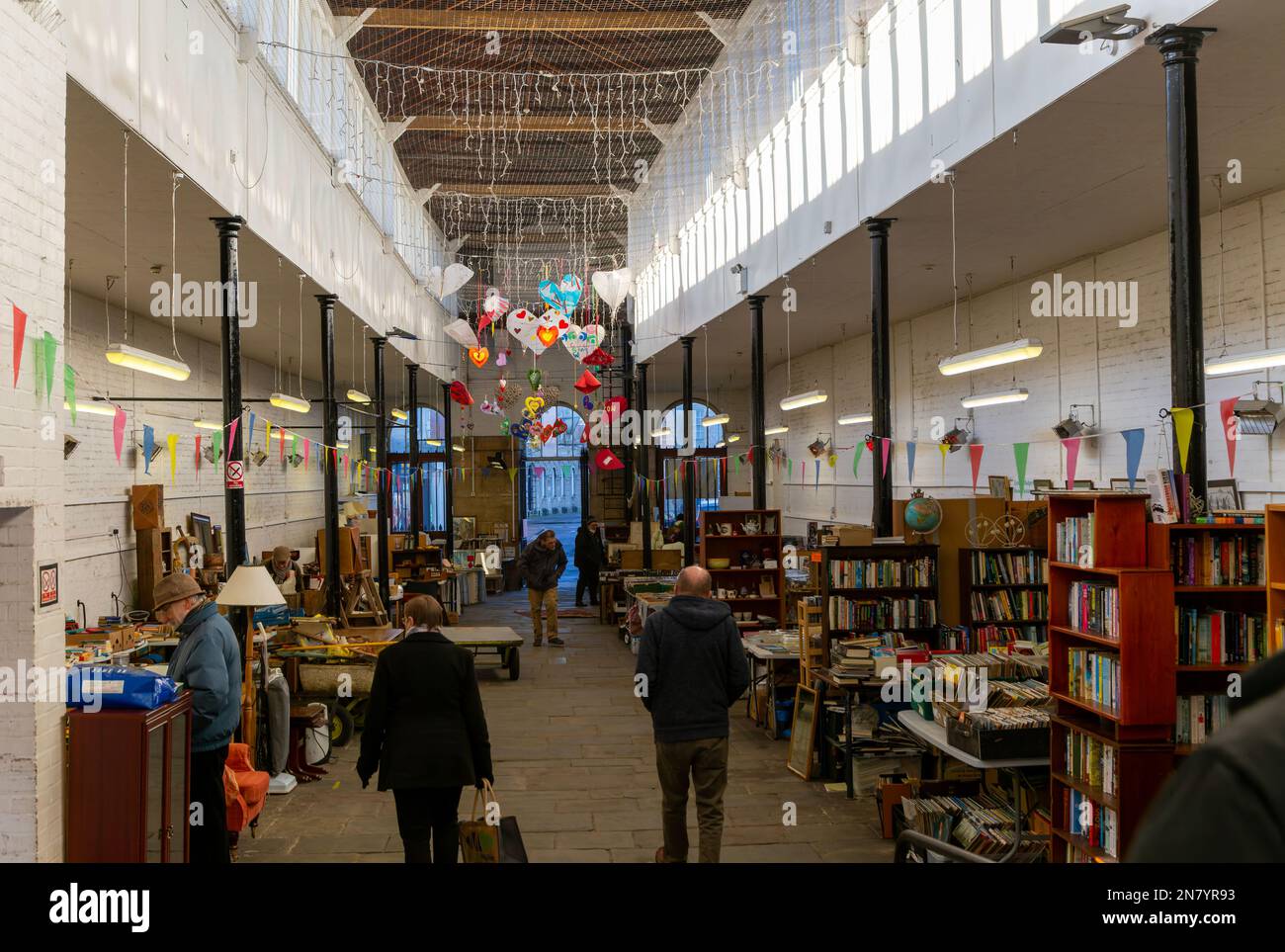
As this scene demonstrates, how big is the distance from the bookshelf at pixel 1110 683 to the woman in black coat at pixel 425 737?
320cm

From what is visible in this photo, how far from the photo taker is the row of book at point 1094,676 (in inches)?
207

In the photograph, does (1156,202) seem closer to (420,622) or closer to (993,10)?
(993,10)

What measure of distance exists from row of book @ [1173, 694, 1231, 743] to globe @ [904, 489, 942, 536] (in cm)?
529

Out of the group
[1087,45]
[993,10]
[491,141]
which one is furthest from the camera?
[491,141]

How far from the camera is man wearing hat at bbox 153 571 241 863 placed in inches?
211

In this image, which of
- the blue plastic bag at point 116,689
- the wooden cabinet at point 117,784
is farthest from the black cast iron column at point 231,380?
the wooden cabinet at point 117,784

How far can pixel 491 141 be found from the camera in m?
18.8

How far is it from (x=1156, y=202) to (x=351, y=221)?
35.1 ft

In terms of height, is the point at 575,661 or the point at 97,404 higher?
the point at 97,404

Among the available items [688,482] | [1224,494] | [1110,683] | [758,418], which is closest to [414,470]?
[688,482]

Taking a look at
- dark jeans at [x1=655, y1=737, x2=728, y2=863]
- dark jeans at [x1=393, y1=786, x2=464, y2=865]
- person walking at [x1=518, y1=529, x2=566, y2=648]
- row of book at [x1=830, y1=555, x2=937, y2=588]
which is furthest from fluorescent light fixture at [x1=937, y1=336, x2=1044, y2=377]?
person walking at [x1=518, y1=529, x2=566, y2=648]

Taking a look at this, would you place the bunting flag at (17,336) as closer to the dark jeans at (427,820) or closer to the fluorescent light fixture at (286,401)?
the dark jeans at (427,820)
